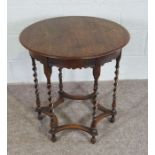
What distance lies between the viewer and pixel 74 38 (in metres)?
1.41

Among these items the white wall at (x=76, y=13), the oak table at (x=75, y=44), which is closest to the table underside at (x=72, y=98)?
the oak table at (x=75, y=44)

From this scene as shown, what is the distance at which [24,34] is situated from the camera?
1.47 metres

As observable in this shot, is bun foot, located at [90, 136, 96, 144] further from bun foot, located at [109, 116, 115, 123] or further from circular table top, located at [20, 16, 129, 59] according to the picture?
circular table top, located at [20, 16, 129, 59]

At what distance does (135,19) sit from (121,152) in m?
1.00

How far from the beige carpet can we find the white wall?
207 mm

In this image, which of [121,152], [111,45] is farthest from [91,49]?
[121,152]

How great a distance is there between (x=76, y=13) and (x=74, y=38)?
1.84 feet

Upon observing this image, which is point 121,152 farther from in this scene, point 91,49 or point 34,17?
point 34,17

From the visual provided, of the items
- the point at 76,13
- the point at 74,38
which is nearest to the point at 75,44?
the point at 74,38

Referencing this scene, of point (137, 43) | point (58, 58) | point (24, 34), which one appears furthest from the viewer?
point (137, 43)

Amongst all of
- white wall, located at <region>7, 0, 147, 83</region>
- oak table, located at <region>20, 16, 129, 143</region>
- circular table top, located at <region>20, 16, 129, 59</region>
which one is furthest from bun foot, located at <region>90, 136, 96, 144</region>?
white wall, located at <region>7, 0, 147, 83</region>

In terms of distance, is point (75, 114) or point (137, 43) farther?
point (137, 43)

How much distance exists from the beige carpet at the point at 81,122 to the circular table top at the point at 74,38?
647 millimetres

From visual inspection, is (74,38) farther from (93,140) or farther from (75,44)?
(93,140)
